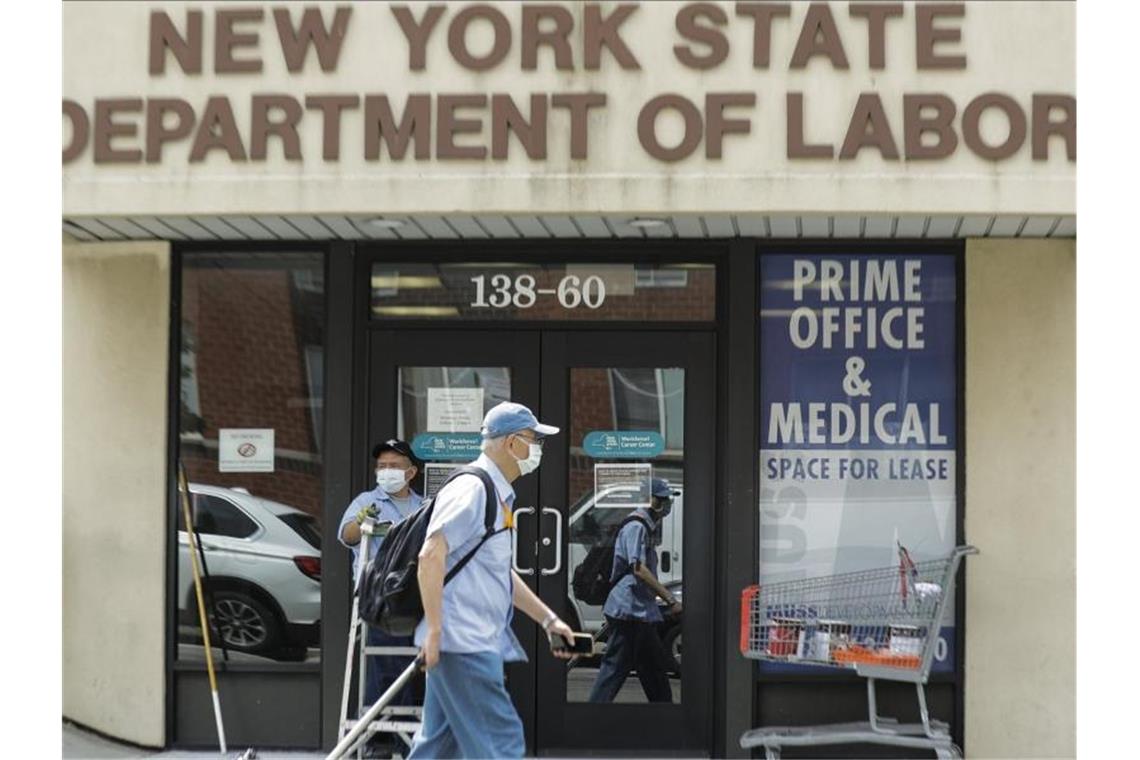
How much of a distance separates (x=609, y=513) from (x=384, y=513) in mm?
1375

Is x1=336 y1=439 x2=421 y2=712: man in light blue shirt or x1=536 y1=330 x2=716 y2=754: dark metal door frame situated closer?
x1=336 y1=439 x2=421 y2=712: man in light blue shirt

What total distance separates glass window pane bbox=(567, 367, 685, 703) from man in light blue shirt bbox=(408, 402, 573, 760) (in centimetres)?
241

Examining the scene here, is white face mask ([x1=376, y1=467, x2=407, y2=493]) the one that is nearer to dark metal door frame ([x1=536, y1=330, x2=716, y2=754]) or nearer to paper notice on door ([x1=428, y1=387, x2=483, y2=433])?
paper notice on door ([x1=428, y1=387, x2=483, y2=433])

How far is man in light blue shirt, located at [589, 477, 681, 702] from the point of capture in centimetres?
958

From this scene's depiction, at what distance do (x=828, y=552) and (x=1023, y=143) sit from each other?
105 inches

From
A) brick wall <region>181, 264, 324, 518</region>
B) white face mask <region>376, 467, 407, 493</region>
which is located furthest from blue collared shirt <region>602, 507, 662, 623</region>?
brick wall <region>181, 264, 324, 518</region>

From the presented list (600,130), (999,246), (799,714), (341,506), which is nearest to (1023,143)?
(999,246)

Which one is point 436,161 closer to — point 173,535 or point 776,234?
point 776,234

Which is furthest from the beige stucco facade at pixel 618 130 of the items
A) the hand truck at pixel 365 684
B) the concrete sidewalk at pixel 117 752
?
the concrete sidewalk at pixel 117 752

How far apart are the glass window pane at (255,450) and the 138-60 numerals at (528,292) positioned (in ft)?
3.30

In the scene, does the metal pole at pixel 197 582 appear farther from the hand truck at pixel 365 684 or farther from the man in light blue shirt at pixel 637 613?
the man in light blue shirt at pixel 637 613

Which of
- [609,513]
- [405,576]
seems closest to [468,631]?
[405,576]

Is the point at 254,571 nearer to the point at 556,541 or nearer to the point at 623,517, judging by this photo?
the point at 556,541

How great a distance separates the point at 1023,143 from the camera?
848cm
